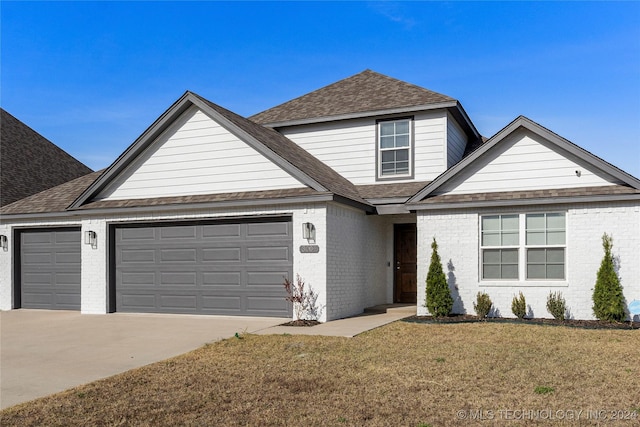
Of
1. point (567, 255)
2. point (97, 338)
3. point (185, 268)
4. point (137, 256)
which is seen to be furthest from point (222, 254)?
point (567, 255)

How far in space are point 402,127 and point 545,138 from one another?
4985 mm

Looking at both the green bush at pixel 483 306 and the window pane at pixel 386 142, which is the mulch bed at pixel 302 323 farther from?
the window pane at pixel 386 142

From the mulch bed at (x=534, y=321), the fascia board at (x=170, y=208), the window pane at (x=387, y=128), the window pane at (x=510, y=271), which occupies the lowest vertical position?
the mulch bed at (x=534, y=321)

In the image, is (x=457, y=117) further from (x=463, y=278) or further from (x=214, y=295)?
(x=214, y=295)

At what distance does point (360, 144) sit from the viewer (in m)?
17.4

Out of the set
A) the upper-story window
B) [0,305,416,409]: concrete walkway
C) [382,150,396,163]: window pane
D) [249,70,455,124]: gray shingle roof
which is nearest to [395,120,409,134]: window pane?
the upper-story window

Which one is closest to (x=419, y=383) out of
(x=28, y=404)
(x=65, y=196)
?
(x=28, y=404)

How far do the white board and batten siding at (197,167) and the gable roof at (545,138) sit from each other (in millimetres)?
3528

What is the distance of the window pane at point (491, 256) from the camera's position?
1355 cm

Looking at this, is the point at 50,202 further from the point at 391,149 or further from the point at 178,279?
the point at 391,149

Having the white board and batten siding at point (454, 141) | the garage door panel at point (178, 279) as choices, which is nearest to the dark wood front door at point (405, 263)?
the white board and batten siding at point (454, 141)

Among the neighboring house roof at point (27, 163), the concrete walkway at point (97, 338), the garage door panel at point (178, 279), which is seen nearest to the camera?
the concrete walkway at point (97, 338)

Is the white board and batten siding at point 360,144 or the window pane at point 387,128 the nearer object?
the white board and batten siding at point 360,144

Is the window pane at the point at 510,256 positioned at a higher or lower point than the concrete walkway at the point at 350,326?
higher
